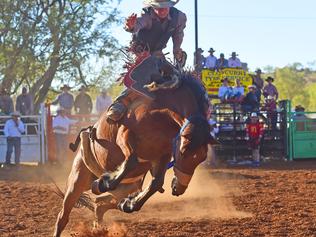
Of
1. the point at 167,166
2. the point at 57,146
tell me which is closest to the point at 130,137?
the point at 167,166

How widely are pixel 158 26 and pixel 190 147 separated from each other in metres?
1.54

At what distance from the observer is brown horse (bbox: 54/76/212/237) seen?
14.8ft

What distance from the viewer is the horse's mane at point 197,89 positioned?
4.77 metres

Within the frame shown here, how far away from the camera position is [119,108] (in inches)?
202

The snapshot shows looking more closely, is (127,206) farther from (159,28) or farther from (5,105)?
(5,105)

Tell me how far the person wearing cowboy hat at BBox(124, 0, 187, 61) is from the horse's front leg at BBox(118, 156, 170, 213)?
1.00 m

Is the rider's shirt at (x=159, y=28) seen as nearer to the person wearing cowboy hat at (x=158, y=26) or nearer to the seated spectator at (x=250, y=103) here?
the person wearing cowboy hat at (x=158, y=26)

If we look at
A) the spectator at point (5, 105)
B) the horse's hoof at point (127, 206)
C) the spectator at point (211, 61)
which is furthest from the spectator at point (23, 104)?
the horse's hoof at point (127, 206)

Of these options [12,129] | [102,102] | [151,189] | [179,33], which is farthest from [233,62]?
[151,189]

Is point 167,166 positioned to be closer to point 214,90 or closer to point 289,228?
point 289,228

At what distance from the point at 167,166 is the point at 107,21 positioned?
21.0m

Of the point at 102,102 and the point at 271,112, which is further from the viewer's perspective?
the point at 102,102

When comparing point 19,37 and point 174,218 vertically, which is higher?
point 19,37

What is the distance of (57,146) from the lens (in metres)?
15.3
